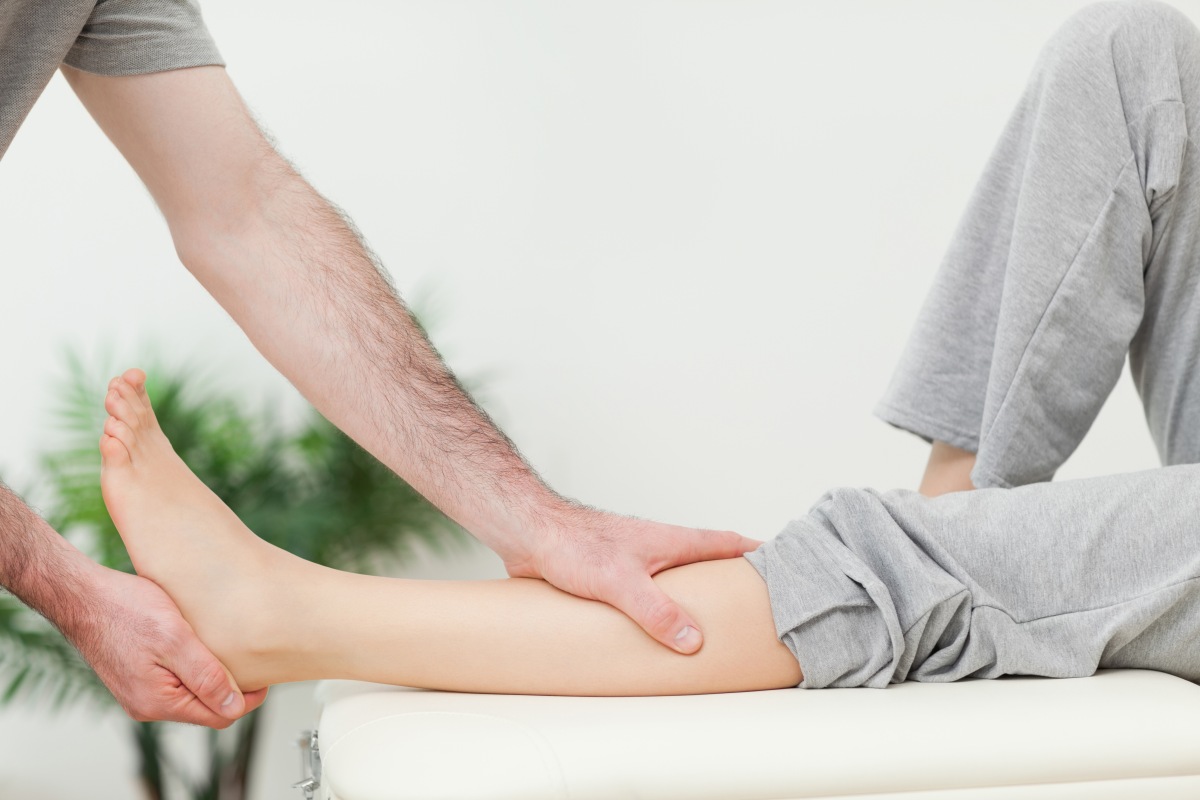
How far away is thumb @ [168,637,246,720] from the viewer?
859 mm

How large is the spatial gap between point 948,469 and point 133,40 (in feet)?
3.33

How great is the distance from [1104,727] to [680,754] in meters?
0.31

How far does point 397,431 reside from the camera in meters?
0.99

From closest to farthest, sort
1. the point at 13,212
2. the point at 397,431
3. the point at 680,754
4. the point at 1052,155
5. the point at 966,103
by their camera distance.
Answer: the point at 680,754
the point at 397,431
the point at 1052,155
the point at 13,212
the point at 966,103

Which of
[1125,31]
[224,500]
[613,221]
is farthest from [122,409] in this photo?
[613,221]

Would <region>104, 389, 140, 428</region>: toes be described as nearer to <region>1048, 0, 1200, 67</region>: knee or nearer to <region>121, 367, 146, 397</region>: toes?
<region>121, 367, 146, 397</region>: toes

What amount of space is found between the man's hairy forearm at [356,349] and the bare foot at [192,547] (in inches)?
5.6

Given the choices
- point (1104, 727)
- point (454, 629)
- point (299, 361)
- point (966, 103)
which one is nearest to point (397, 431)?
point (299, 361)

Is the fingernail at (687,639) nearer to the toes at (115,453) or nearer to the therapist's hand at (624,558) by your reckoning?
the therapist's hand at (624,558)

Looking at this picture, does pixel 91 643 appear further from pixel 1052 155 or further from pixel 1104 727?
pixel 1052 155

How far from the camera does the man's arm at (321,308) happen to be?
0.96m

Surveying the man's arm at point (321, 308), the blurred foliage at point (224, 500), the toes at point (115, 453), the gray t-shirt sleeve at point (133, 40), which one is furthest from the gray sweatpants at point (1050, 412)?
the blurred foliage at point (224, 500)

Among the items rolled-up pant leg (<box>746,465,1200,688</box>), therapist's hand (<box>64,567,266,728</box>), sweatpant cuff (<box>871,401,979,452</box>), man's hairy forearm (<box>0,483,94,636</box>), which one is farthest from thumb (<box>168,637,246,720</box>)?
sweatpant cuff (<box>871,401,979,452</box>)

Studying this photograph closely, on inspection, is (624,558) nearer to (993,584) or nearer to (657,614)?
(657,614)
